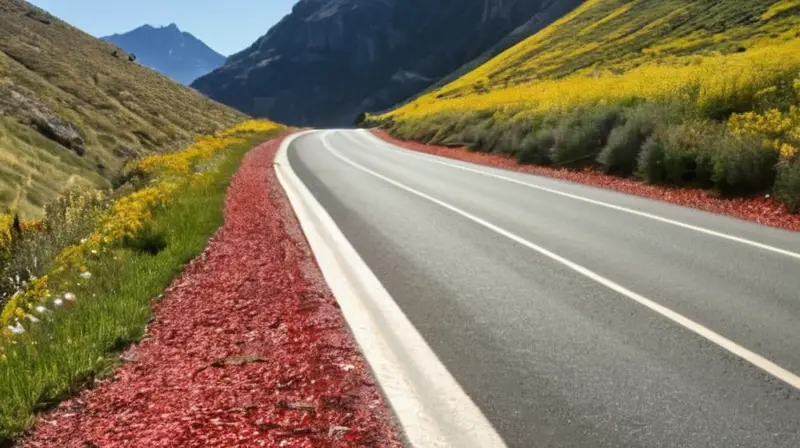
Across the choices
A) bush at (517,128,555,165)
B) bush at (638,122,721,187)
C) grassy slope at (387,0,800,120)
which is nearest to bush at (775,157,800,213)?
bush at (638,122,721,187)

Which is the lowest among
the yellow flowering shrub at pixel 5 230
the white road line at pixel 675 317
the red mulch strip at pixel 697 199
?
the red mulch strip at pixel 697 199

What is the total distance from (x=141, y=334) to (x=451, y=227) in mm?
5159

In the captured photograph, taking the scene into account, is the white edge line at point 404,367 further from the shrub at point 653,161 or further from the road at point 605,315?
the shrub at point 653,161

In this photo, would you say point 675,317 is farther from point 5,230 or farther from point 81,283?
point 5,230

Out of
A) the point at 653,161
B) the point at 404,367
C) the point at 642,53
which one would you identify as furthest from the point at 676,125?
the point at 642,53

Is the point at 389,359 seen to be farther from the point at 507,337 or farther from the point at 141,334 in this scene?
the point at 141,334

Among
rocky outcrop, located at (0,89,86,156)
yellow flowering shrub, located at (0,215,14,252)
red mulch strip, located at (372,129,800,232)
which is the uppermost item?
rocky outcrop, located at (0,89,86,156)

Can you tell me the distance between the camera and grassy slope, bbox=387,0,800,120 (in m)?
17.9

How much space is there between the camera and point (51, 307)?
5320mm

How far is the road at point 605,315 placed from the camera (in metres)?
3.27

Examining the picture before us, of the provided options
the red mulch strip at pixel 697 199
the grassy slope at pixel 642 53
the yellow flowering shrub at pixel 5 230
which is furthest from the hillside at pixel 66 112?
the grassy slope at pixel 642 53

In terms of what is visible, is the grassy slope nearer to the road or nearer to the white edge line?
the road

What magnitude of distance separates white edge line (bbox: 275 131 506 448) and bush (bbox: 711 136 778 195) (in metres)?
7.38

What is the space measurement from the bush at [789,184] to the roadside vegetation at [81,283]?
8703 mm
